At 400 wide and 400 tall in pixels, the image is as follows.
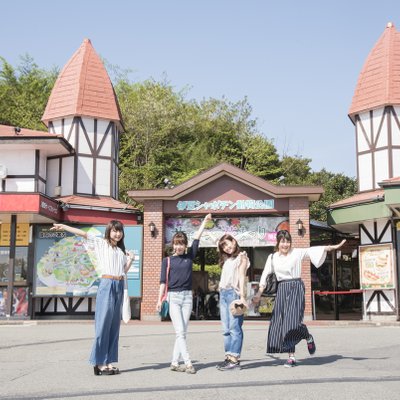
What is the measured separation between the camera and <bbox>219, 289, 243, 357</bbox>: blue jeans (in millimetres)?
7438

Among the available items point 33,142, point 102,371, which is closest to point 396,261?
point 33,142

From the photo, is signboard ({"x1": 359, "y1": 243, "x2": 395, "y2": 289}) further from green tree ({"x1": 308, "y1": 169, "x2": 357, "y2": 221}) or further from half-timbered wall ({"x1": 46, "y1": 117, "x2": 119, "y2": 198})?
green tree ({"x1": 308, "y1": 169, "x2": 357, "y2": 221})

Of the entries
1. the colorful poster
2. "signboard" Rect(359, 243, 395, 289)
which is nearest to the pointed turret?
the colorful poster

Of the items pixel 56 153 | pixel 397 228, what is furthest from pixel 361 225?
pixel 56 153

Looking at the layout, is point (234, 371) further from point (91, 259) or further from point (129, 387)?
point (91, 259)

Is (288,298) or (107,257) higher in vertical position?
(107,257)

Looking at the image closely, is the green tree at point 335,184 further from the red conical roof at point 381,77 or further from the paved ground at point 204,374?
the paved ground at point 204,374

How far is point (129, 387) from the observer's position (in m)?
6.16

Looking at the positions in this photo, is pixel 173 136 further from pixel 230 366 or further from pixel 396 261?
pixel 230 366

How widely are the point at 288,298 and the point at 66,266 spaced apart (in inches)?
569

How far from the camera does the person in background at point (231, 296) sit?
743 centimetres

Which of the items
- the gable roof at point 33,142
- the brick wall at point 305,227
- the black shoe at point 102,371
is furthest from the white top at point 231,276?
the gable roof at point 33,142

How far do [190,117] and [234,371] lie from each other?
3484 cm

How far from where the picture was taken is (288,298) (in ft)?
25.2
